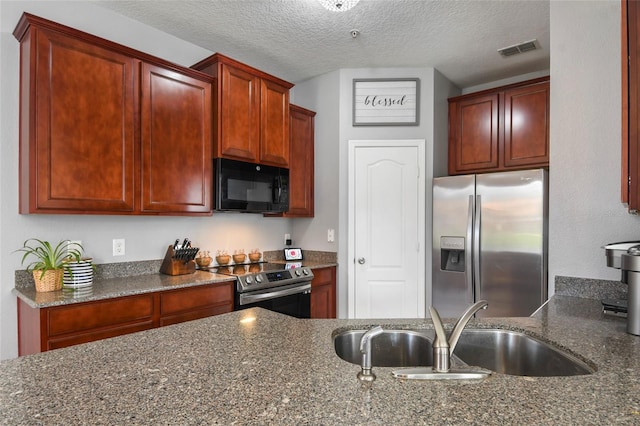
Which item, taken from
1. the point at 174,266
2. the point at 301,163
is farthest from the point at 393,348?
the point at 301,163

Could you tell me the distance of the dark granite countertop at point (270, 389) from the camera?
28.0 inches

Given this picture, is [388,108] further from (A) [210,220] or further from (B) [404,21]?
(A) [210,220]

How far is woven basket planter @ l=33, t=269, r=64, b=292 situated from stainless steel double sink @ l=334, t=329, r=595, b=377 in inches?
70.3

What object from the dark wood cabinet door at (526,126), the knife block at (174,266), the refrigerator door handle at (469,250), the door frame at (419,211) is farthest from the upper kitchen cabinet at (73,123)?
the dark wood cabinet door at (526,126)

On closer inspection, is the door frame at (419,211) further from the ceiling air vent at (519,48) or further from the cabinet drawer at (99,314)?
the cabinet drawer at (99,314)

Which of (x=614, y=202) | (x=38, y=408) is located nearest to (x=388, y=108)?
(x=614, y=202)

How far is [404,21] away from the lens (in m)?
2.81

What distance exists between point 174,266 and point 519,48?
337cm

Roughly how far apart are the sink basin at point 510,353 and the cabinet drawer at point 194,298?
1.73 metres

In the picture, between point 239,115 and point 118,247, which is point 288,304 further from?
point 239,115

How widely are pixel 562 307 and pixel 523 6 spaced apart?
2.12 meters

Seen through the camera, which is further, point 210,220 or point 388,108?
point 388,108

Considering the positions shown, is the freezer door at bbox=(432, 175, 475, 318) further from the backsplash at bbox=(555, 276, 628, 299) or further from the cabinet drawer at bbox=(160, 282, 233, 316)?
the cabinet drawer at bbox=(160, 282, 233, 316)

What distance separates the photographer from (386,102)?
12.0 ft
